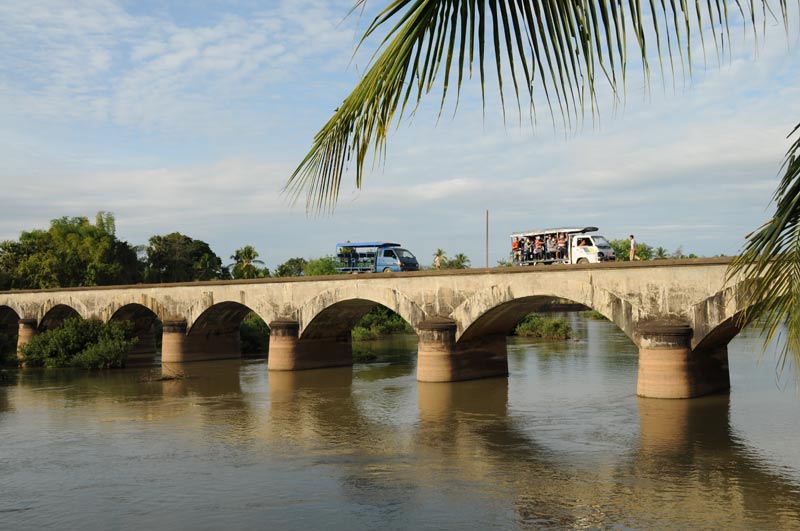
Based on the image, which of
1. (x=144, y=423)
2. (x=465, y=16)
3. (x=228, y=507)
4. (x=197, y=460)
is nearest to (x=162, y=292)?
(x=144, y=423)

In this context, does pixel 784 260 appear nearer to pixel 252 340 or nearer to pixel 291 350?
pixel 291 350

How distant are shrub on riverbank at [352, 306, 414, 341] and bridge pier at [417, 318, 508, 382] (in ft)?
81.5

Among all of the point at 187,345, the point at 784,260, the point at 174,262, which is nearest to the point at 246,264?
the point at 174,262

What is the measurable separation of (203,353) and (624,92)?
4014 centimetres

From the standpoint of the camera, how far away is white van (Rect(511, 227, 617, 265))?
3018 centimetres

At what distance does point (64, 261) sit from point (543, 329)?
1579 inches

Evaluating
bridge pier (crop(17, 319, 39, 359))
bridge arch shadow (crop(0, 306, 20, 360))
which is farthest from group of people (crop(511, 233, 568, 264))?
bridge arch shadow (crop(0, 306, 20, 360))

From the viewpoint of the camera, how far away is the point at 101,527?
12.2 metres

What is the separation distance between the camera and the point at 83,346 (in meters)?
40.8

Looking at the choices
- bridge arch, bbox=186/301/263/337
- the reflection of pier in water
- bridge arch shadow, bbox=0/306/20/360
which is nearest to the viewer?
the reflection of pier in water

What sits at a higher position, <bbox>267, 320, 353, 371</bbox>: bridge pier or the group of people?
the group of people

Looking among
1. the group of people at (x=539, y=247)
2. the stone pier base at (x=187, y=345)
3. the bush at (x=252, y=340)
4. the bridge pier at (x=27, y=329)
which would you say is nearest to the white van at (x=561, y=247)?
the group of people at (x=539, y=247)

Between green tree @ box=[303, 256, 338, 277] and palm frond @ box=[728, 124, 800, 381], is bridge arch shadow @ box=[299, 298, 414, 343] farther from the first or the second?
green tree @ box=[303, 256, 338, 277]

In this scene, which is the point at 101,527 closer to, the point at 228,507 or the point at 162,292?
the point at 228,507
